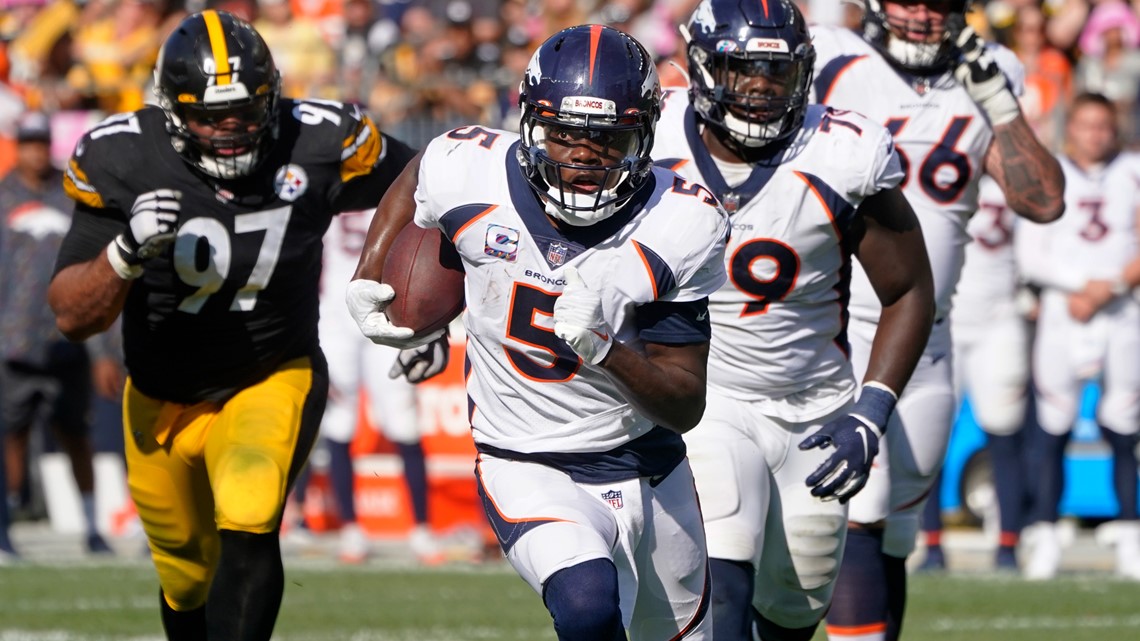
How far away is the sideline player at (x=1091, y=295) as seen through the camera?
28.6 feet

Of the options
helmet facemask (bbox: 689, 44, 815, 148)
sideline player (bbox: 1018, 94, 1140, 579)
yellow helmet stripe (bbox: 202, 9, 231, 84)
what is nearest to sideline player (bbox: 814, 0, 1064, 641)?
helmet facemask (bbox: 689, 44, 815, 148)

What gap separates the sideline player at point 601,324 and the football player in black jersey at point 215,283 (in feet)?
2.91

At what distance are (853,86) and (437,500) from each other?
515 centimetres

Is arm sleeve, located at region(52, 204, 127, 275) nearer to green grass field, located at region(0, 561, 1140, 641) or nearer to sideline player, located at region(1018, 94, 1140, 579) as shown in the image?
green grass field, located at region(0, 561, 1140, 641)

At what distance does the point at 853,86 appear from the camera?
5.42 m

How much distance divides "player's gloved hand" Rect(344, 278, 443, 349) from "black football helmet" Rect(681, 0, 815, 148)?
1010 mm

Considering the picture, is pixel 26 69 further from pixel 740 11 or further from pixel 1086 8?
pixel 740 11

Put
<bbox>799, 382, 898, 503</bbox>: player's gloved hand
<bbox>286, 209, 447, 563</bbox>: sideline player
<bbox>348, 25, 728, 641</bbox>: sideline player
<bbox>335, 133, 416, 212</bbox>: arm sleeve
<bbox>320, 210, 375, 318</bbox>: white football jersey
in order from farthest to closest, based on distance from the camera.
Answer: <bbox>320, 210, 375, 318</bbox>: white football jersey
<bbox>286, 209, 447, 563</bbox>: sideline player
<bbox>335, 133, 416, 212</bbox>: arm sleeve
<bbox>799, 382, 898, 503</bbox>: player's gloved hand
<bbox>348, 25, 728, 641</bbox>: sideline player

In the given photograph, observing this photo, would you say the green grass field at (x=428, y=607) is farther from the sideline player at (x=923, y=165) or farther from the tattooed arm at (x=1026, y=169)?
the tattooed arm at (x=1026, y=169)

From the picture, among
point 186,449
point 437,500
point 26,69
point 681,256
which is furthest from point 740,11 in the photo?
point 26,69

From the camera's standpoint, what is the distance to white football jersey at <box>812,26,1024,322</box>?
5426mm

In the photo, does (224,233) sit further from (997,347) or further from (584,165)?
(997,347)

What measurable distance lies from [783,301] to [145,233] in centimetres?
169

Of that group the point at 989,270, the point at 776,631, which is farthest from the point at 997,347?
the point at 776,631
